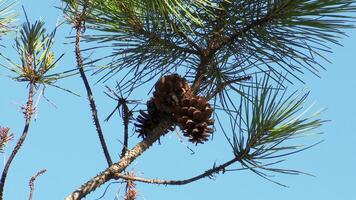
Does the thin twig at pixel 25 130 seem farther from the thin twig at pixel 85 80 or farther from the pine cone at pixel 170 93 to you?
the pine cone at pixel 170 93

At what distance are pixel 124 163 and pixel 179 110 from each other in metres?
Result: 0.25

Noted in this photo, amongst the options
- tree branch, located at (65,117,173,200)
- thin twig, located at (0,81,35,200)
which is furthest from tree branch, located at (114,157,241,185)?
thin twig, located at (0,81,35,200)

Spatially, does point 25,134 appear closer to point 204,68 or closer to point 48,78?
point 48,78

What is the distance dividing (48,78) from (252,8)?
81 centimetres

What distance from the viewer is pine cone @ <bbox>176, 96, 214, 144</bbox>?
2.02 m

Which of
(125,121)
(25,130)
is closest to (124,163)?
(125,121)

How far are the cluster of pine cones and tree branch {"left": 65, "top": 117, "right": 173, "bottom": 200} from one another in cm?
4

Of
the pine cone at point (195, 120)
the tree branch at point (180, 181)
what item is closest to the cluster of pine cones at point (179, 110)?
the pine cone at point (195, 120)

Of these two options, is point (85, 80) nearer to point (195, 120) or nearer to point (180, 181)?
point (195, 120)

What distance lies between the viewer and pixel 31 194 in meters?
2.00

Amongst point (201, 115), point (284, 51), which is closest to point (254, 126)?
point (201, 115)

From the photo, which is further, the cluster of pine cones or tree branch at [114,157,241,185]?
the cluster of pine cones

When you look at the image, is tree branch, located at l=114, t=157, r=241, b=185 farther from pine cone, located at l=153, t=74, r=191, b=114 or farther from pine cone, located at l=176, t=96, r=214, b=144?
pine cone, located at l=153, t=74, r=191, b=114

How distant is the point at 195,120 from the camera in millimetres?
2029
